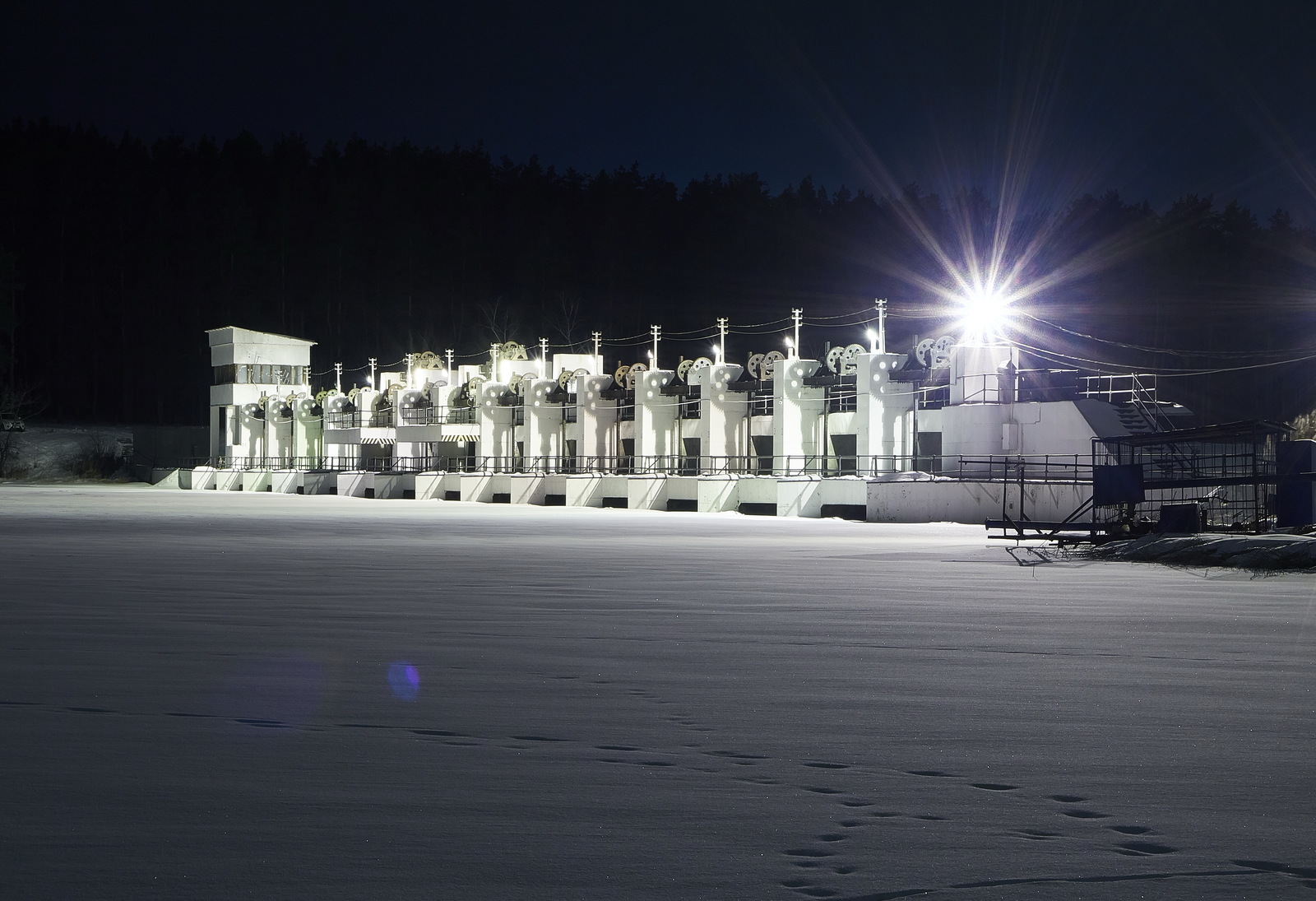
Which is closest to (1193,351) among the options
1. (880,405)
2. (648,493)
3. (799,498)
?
(880,405)

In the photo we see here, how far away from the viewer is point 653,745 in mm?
6148

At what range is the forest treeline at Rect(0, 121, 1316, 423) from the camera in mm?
113250

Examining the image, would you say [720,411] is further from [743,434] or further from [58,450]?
[58,450]

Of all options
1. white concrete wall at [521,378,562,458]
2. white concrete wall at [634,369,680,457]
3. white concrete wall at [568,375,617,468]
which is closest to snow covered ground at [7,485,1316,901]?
white concrete wall at [634,369,680,457]

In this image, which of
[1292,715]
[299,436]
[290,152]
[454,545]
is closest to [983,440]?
[454,545]

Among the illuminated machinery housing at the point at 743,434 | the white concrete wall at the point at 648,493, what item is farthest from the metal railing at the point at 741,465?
the white concrete wall at the point at 648,493

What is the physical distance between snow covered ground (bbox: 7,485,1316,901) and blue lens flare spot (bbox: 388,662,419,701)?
42 millimetres

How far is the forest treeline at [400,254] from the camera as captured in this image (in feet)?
372

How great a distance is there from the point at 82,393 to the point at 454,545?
11340cm

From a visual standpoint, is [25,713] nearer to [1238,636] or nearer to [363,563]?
[1238,636]

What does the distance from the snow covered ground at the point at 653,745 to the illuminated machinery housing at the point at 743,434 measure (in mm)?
16289

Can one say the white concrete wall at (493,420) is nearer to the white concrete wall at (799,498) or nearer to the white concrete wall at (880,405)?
the white concrete wall at (880,405)

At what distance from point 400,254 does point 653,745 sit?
12509cm

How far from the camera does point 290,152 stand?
139750 mm
